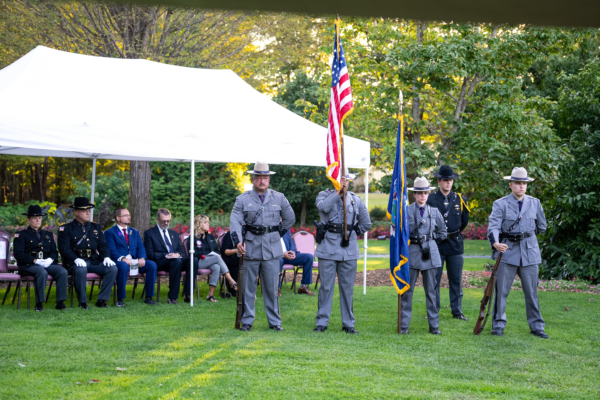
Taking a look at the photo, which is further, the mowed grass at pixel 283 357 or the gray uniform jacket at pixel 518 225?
the gray uniform jacket at pixel 518 225

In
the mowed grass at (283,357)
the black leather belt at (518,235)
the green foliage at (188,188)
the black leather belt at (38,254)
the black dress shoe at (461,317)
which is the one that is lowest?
the mowed grass at (283,357)

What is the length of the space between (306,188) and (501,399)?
18.6 metres

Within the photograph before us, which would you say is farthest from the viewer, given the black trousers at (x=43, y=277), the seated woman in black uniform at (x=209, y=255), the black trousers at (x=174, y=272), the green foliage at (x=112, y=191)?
the green foliage at (x=112, y=191)

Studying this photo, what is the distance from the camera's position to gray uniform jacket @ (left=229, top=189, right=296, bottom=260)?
6.50m

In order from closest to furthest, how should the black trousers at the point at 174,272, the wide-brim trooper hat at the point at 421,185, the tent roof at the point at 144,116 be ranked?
the wide-brim trooper hat at the point at 421,185 → the tent roof at the point at 144,116 → the black trousers at the point at 174,272

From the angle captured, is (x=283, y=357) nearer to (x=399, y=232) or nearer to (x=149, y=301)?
(x=399, y=232)

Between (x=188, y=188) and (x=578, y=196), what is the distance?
609 inches

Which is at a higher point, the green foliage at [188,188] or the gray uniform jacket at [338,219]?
the green foliage at [188,188]

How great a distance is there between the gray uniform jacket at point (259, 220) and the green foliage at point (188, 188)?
15.8 m

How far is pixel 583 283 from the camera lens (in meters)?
10.4

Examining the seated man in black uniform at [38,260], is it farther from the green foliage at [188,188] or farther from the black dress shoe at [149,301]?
the green foliage at [188,188]

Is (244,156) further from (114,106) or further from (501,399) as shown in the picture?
(501,399)

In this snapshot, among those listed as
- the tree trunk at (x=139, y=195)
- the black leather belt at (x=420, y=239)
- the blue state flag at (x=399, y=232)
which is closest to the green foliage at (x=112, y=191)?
the tree trunk at (x=139, y=195)

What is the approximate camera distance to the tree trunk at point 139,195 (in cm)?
1157
